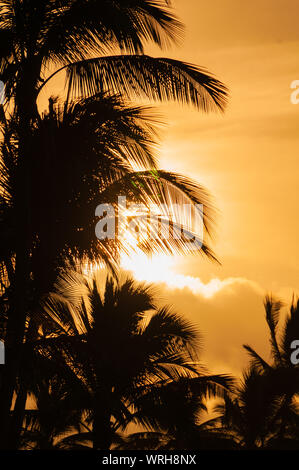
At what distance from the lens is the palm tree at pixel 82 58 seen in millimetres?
6496

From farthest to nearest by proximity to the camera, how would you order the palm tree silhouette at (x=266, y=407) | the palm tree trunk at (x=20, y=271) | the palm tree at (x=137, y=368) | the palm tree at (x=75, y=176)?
the palm tree silhouette at (x=266, y=407), the palm tree at (x=137, y=368), the palm tree at (x=75, y=176), the palm tree trunk at (x=20, y=271)

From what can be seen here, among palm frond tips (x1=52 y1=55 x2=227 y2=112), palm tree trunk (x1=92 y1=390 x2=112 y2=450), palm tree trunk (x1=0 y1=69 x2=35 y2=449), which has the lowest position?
palm tree trunk (x1=92 y1=390 x2=112 y2=450)

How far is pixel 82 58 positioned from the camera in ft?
23.9

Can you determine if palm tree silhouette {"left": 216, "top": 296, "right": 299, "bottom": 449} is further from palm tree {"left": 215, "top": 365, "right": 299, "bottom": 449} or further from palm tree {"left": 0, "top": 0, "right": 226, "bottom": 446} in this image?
palm tree {"left": 0, "top": 0, "right": 226, "bottom": 446}

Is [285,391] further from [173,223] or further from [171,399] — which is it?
[173,223]

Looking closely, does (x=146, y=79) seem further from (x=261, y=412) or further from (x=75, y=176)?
(x=261, y=412)

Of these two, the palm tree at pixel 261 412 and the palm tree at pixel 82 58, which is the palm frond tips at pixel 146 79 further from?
the palm tree at pixel 261 412

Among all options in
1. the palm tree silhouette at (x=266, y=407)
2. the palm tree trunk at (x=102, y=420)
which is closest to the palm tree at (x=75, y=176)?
the palm tree trunk at (x=102, y=420)

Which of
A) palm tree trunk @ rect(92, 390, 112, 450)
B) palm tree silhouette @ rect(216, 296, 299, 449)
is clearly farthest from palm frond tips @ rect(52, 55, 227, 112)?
palm tree silhouette @ rect(216, 296, 299, 449)

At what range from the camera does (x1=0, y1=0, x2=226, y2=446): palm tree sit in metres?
6.50

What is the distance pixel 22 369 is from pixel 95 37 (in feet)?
12.7

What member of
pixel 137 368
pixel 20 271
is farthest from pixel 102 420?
pixel 20 271

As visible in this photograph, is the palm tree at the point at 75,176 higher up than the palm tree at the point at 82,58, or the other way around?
the palm tree at the point at 82,58

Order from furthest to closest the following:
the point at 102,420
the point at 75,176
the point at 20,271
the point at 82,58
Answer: the point at 102,420, the point at 82,58, the point at 75,176, the point at 20,271
